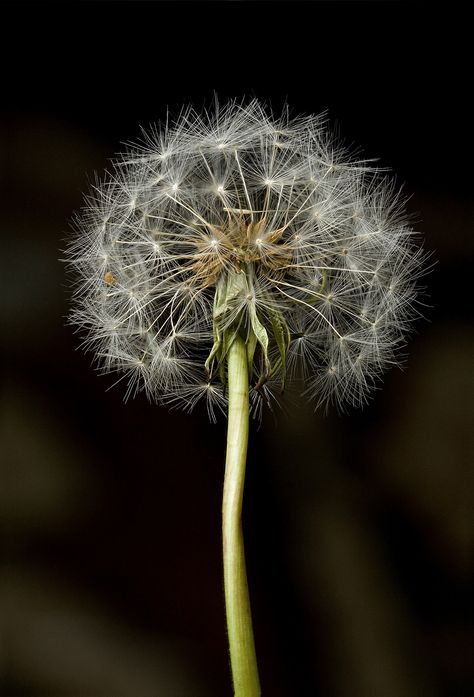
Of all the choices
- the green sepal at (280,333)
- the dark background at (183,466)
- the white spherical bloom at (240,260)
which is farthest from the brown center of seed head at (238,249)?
the dark background at (183,466)

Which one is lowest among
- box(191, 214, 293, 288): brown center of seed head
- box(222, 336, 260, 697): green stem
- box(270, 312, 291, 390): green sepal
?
box(222, 336, 260, 697): green stem

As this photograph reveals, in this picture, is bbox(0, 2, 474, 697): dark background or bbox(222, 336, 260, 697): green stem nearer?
bbox(222, 336, 260, 697): green stem

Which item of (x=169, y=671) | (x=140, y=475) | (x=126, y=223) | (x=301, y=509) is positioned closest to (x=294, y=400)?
(x=301, y=509)

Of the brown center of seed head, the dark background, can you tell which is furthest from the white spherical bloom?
the dark background

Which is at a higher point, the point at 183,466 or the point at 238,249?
the point at 238,249

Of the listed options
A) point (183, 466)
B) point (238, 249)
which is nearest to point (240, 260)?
point (238, 249)

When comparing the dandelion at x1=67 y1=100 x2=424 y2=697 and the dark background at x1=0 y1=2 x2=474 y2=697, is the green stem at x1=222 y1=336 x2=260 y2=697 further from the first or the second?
the dark background at x1=0 y1=2 x2=474 y2=697

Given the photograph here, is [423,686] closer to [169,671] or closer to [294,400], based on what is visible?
[169,671]

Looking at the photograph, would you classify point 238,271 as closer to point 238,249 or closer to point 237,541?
point 238,249

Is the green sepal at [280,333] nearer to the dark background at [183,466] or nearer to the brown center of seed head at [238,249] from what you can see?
the brown center of seed head at [238,249]
